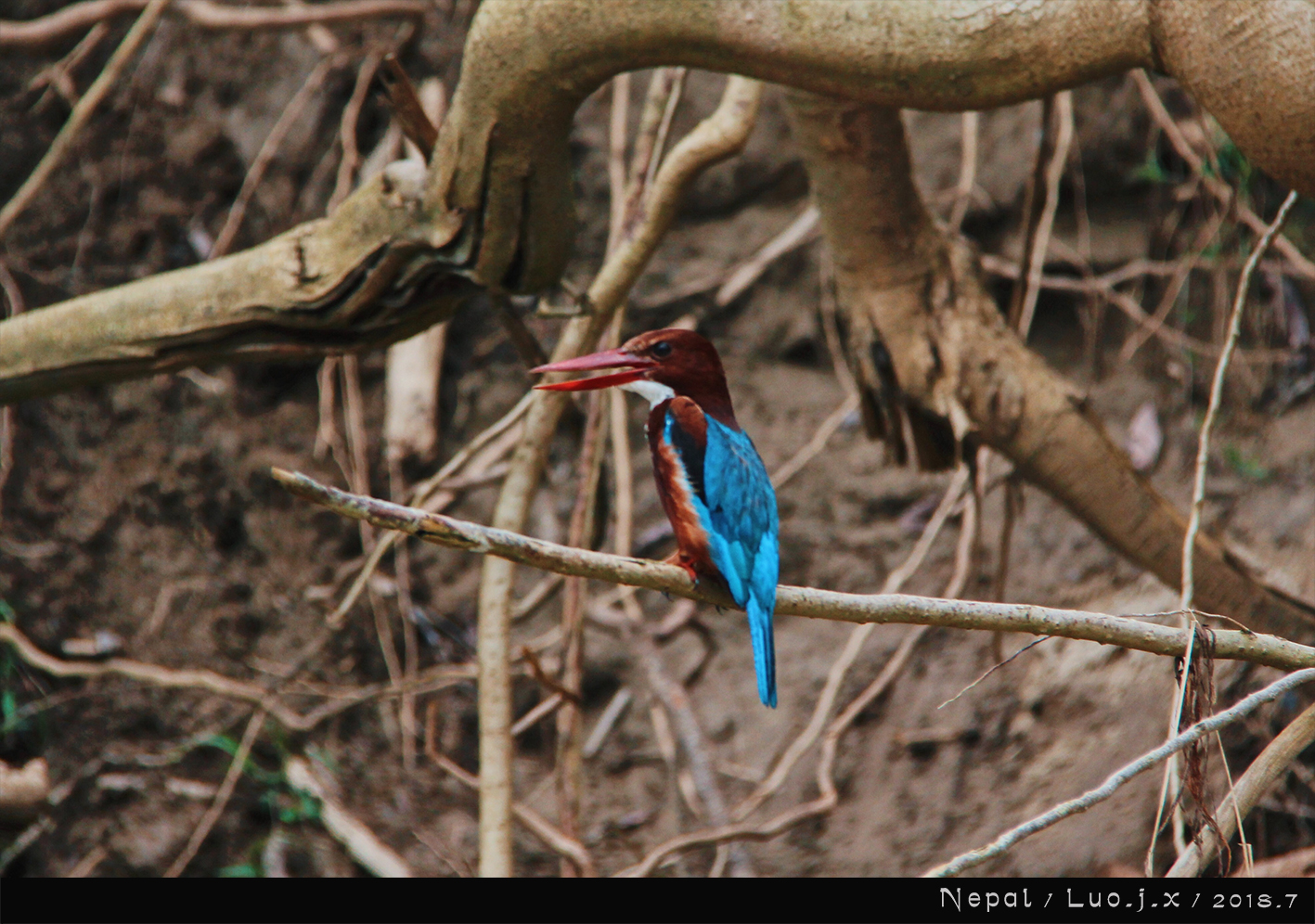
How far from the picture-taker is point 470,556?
11.3ft

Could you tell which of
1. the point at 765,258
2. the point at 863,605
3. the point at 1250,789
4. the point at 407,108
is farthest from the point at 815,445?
the point at 863,605

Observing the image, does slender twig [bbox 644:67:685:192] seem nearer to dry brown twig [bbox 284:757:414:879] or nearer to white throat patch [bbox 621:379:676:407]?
white throat patch [bbox 621:379:676:407]

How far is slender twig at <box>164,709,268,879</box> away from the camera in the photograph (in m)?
3.09

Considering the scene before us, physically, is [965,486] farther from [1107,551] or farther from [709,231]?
[709,231]

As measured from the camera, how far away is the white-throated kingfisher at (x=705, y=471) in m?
1.78

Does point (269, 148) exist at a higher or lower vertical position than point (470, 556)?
higher

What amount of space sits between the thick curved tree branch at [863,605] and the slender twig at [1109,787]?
79 mm

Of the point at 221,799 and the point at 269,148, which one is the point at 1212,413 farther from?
the point at 269,148

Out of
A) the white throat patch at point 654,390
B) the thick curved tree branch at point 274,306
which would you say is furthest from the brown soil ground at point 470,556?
the white throat patch at point 654,390

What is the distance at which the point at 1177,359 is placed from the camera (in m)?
3.34

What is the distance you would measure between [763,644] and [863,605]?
497 millimetres

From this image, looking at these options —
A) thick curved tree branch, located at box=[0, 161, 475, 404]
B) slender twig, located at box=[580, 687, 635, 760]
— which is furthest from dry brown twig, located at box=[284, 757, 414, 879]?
thick curved tree branch, located at box=[0, 161, 475, 404]

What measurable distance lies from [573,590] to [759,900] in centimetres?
105

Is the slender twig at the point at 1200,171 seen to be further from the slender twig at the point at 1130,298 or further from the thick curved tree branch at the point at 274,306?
the thick curved tree branch at the point at 274,306
